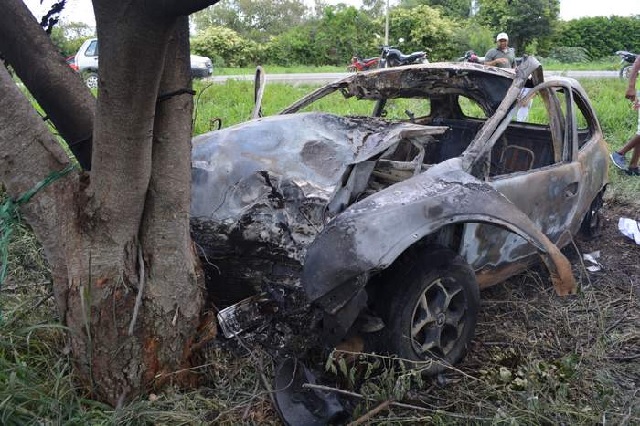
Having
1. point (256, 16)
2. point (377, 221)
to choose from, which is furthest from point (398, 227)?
point (256, 16)

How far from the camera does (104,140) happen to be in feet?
7.77

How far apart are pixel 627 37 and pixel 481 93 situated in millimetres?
36235

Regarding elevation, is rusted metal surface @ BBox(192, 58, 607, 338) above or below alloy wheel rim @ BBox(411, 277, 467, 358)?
above

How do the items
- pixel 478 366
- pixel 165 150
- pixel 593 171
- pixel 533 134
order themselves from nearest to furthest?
pixel 165 150
pixel 478 366
pixel 593 171
pixel 533 134

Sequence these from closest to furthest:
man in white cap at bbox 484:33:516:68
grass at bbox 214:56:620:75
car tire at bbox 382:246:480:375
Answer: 1. car tire at bbox 382:246:480:375
2. man in white cap at bbox 484:33:516:68
3. grass at bbox 214:56:620:75

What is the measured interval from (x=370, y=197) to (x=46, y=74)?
5.15 ft

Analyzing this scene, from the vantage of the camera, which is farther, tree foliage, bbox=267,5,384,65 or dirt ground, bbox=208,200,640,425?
tree foliage, bbox=267,5,384,65

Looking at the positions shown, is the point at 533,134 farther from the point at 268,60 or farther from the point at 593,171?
the point at 268,60

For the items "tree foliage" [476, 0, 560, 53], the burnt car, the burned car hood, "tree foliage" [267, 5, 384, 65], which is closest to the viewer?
the burnt car

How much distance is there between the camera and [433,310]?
121 inches

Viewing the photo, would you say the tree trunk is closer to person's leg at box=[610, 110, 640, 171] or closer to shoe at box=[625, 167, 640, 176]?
shoe at box=[625, 167, 640, 176]

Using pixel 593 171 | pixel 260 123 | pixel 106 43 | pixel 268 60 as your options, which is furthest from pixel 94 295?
pixel 268 60

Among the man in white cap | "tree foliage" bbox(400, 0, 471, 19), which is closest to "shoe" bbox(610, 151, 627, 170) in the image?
the man in white cap

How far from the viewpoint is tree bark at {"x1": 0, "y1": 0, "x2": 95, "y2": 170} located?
2.54 metres
